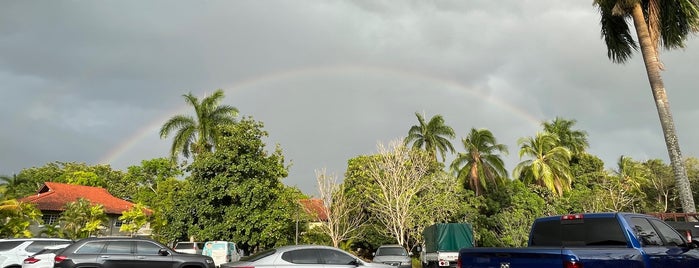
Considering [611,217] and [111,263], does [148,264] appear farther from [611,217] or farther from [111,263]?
[611,217]

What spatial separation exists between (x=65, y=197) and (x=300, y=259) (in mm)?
40375

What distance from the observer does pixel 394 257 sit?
22.1m

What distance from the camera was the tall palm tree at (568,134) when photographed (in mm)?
59000

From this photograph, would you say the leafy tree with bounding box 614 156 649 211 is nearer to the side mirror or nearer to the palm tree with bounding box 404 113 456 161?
the palm tree with bounding box 404 113 456 161

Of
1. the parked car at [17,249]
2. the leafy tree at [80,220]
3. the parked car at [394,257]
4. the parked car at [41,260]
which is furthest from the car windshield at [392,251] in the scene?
the leafy tree at [80,220]

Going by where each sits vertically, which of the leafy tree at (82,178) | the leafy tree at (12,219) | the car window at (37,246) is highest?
the leafy tree at (82,178)

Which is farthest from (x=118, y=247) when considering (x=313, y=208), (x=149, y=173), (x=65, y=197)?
(x=149, y=173)

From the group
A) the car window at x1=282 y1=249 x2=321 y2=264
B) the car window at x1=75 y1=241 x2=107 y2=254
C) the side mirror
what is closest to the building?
the car window at x1=75 y1=241 x2=107 y2=254

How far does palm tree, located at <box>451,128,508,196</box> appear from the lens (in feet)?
150

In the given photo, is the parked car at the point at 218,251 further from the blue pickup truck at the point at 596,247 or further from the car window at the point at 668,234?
the car window at the point at 668,234

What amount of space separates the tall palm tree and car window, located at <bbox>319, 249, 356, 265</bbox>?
54520mm

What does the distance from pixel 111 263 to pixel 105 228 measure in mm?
33512

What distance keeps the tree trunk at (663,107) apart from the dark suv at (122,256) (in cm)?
1706

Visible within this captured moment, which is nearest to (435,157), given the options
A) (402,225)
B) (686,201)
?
(402,225)
